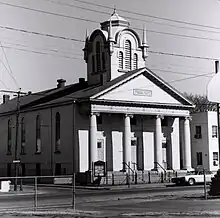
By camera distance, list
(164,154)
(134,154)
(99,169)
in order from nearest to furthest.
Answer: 1. (99,169)
2. (134,154)
3. (164,154)

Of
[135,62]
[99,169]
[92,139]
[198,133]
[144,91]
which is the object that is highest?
[135,62]

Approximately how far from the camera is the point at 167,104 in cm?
5769

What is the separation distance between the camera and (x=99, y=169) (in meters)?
50.2

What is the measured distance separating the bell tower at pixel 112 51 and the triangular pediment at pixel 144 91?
3.10 meters

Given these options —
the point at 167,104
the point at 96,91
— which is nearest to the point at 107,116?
the point at 96,91

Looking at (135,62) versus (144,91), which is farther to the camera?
(135,62)

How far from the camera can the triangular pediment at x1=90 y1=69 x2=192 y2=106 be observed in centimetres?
5384

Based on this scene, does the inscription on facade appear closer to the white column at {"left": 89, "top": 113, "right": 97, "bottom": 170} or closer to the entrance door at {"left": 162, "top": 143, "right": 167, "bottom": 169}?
the white column at {"left": 89, "top": 113, "right": 97, "bottom": 170}

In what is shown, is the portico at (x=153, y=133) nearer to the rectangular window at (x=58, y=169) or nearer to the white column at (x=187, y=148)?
the white column at (x=187, y=148)

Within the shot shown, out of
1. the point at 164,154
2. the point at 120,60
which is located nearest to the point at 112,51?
the point at 120,60

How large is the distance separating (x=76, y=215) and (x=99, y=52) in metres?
41.4

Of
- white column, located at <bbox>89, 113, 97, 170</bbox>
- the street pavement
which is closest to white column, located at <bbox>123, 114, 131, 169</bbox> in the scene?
white column, located at <bbox>89, 113, 97, 170</bbox>

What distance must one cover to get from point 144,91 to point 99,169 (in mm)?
10887

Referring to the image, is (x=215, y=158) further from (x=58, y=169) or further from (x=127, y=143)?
(x=58, y=169)
